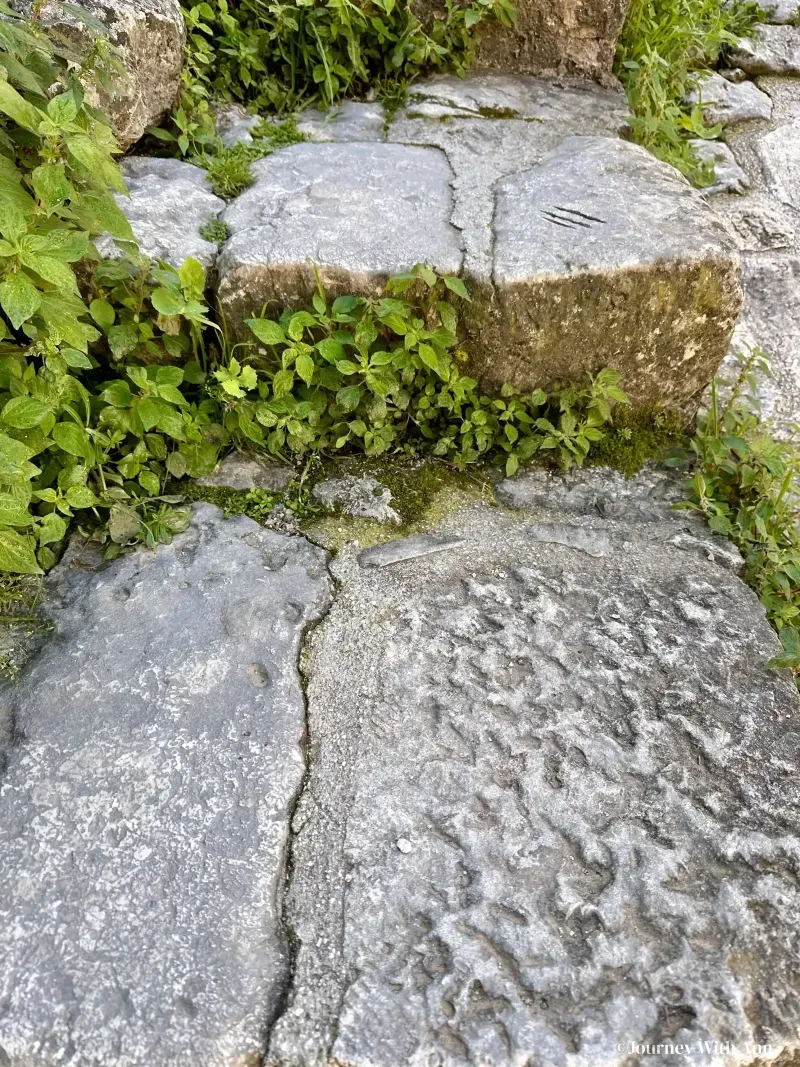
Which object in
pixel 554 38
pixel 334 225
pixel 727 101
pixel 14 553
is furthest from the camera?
pixel 727 101

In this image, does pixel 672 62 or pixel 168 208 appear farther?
pixel 672 62

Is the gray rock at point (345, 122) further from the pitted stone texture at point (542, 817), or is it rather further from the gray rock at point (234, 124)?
the pitted stone texture at point (542, 817)

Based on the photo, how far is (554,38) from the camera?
119 inches

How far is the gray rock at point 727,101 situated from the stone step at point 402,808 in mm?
2369

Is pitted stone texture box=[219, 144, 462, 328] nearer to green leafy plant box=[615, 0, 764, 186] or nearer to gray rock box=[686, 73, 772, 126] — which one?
green leafy plant box=[615, 0, 764, 186]

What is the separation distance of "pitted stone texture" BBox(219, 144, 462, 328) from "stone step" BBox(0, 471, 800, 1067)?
2.30ft

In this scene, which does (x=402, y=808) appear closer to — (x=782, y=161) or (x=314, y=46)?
(x=314, y=46)

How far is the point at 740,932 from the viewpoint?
4.34ft

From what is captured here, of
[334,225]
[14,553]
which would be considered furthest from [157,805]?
[334,225]

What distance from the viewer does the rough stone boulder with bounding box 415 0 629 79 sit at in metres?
2.93

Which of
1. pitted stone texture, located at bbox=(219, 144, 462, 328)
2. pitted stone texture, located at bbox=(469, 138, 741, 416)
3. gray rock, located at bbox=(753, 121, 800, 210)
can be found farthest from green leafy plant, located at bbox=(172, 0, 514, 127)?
gray rock, located at bbox=(753, 121, 800, 210)

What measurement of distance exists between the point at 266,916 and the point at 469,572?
0.97 metres

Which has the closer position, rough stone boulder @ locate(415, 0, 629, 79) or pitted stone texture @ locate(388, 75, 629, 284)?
pitted stone texture @ locate(388, 75, 629, 284)

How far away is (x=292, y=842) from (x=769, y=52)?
434 centimetres
